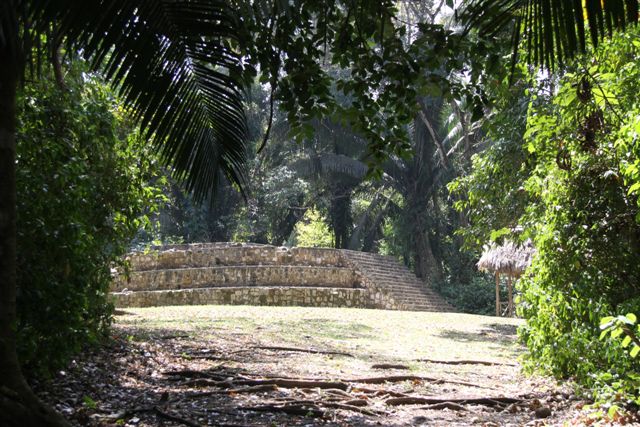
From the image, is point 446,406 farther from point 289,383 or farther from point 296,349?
point 296,349

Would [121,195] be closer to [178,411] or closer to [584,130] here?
[178,411]

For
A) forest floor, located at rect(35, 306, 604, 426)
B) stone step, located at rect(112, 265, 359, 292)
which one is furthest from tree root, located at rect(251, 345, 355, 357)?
stone step, located at rect(112, 265, 359, 292)

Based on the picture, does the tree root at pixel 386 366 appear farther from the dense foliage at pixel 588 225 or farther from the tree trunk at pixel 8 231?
the tree trunk at pixel 8 231

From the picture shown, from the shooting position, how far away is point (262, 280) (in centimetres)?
2141

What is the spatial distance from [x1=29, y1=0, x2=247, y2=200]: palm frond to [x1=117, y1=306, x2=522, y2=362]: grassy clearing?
600 centimetres

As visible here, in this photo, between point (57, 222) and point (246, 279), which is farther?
point (246, 279)

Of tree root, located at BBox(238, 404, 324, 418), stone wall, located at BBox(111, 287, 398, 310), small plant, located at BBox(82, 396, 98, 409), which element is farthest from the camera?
stone wall, located at BBox(111, 287, 398, 310)

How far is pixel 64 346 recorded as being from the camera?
5.36m

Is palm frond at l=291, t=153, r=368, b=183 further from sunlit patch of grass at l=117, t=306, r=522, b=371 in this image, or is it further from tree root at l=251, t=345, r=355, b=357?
tree root at l=251, t=345, r=355, b=357

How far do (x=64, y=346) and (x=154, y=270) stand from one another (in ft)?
54.4

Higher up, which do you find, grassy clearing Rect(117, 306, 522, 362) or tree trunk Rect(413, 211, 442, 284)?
tree trunk Rect(413, 211, 442, 284)

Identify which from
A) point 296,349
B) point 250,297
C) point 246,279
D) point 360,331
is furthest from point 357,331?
point 246,279

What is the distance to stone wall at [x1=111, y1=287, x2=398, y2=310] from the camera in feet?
65.6

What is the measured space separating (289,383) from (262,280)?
588 inches
